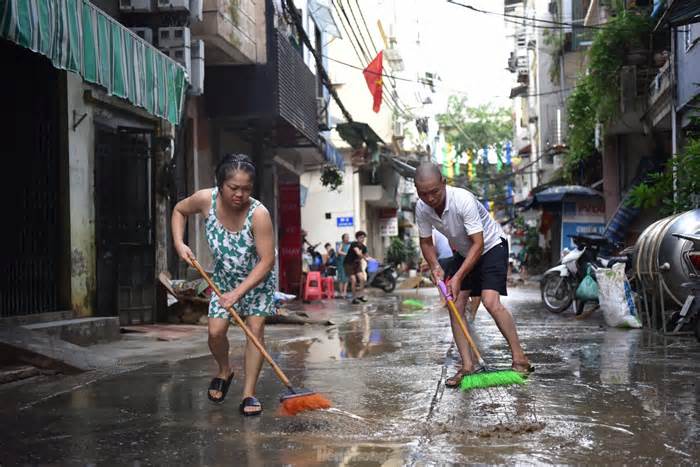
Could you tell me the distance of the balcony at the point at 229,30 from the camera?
Result: 12234 mm

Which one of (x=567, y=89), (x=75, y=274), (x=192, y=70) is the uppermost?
(x=567, y=89)

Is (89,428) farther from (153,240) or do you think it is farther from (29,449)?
(153,240)

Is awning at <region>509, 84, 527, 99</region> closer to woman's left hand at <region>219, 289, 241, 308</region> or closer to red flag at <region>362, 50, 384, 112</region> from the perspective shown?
red flag at <region>362, 50, 384, 112</region>

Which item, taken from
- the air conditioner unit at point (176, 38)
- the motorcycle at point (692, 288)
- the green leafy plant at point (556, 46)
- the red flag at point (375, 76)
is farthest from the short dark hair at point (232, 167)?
the green leafy plant at point (556, 46)

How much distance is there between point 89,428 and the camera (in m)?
4.49

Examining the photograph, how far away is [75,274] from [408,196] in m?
45.4

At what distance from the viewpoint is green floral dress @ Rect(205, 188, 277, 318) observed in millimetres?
5008

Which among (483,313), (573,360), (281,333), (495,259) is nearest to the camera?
(495,259)

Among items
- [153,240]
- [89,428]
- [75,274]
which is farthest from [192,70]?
[89,428]

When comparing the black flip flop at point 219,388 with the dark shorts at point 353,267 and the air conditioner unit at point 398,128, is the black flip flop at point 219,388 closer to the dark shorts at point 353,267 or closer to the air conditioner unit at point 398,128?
the dark shorts at point 353,267

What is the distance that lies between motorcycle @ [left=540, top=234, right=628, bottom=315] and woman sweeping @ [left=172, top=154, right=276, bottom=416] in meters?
8.23

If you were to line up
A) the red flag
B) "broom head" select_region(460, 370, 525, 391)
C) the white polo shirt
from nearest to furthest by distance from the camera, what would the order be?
"broom head" select_region(460, 370, 525, 391)
the white polo shirt
the red flag

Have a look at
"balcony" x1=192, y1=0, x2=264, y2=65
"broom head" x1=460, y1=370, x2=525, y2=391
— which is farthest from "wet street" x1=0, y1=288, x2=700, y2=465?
"balcony" x1=192, y1=0, x2=264, y2=65

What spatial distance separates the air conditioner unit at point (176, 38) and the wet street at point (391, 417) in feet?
16.7
